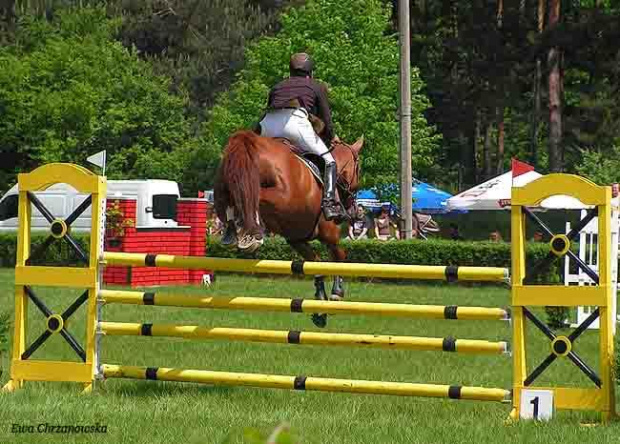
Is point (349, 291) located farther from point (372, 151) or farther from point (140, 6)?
point (140, 6)

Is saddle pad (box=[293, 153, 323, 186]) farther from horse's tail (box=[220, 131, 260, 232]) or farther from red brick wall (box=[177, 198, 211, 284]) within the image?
red brick wall (box=[177, 198, 211, 284])

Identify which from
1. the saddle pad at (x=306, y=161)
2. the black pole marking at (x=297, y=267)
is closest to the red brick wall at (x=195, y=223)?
the saddle pad at (x=306, y=161)

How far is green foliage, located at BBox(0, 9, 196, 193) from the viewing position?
46984mm

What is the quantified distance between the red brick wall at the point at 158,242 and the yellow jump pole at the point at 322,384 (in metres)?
15.1

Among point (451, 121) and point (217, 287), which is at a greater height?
point (451, 121)

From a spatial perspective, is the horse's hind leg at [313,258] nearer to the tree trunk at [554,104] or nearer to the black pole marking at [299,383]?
the black pole marking at [299,383]

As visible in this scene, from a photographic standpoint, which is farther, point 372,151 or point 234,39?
point 234,39

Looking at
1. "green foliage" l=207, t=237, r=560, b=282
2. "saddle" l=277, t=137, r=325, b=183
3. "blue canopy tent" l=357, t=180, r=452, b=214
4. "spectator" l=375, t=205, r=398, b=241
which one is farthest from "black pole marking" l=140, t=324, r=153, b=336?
"blue canopy tent" l=357, t=180, r=452, b=214

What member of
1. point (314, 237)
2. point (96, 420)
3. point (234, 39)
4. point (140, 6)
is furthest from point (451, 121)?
point (96, 420)

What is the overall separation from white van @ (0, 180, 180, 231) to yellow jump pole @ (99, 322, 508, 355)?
14.1m

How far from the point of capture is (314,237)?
12.1 m

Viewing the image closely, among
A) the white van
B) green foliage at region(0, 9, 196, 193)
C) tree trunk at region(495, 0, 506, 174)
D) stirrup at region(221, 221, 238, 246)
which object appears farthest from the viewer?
tree trunk at region(495, 0, 506, 174)

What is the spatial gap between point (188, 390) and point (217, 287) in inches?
547

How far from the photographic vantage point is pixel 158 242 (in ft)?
82.9
